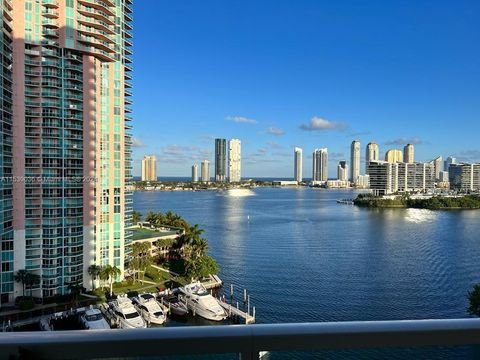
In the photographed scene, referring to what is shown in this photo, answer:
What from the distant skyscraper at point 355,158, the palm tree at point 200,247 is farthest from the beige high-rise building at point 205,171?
the palm tree at point 200,247

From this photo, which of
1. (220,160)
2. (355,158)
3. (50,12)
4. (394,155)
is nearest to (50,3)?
(50,12)

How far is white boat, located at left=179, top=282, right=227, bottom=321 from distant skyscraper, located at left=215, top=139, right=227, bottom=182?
84.1 metres

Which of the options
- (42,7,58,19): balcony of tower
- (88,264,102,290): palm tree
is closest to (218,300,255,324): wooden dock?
(88,264,102,290): palm tree

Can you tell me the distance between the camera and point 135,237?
16.2 metres

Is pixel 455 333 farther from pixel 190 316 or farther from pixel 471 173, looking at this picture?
pixel 471 173

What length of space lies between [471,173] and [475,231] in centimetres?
4172

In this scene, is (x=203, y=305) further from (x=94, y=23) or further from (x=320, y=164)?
(x=320, y=164)

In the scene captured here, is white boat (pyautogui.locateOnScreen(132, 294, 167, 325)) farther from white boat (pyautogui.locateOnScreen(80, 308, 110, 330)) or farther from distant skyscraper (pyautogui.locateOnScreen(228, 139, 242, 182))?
distant skyscraper (pyautogui.locateOnScreen(228, 139, 242, 182))

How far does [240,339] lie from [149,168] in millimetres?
98828

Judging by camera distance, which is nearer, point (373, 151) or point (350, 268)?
point (350, 268)

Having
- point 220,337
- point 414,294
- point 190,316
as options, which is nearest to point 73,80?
point 190,316

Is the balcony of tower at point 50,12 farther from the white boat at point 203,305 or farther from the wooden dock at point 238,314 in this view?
the wooden dock at point 238,314

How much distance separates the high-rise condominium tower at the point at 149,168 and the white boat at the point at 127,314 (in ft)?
288

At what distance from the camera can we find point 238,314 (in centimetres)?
983
